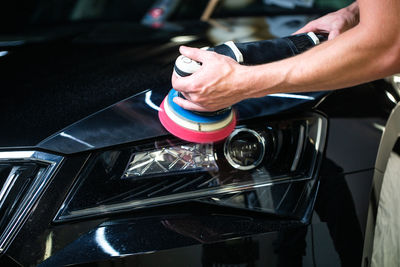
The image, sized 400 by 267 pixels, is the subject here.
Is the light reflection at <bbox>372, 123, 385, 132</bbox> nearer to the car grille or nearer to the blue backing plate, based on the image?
the blue backing plate

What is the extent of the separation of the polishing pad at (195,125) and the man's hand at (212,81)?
5cm

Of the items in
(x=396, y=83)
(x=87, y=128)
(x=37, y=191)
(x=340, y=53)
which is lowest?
(x=37, y=191)

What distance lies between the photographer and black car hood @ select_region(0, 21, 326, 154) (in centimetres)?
128

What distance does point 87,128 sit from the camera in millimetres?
1284

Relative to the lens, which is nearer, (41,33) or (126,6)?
(41,33)

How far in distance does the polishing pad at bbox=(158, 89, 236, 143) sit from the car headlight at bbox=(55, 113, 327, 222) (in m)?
0.05

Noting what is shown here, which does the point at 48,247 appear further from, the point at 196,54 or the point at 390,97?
the point at 390,97

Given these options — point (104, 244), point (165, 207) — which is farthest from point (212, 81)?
point (104, 244)

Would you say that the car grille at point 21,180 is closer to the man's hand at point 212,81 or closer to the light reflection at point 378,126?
the man's hand at point 212,81

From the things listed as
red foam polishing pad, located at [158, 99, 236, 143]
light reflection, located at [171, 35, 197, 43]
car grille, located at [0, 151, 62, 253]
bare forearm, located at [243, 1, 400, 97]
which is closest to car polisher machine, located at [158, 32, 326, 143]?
red foam polishing pad, located at [158, 99, 236, 143]

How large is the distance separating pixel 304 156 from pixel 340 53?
0.37 meters

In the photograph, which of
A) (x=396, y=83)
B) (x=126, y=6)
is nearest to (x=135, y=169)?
(x=396, y=83)

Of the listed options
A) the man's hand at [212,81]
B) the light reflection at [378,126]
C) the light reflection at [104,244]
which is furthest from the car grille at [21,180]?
the light reflection at [378,126]

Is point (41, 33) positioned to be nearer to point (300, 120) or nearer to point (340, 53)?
point (300, 120)
